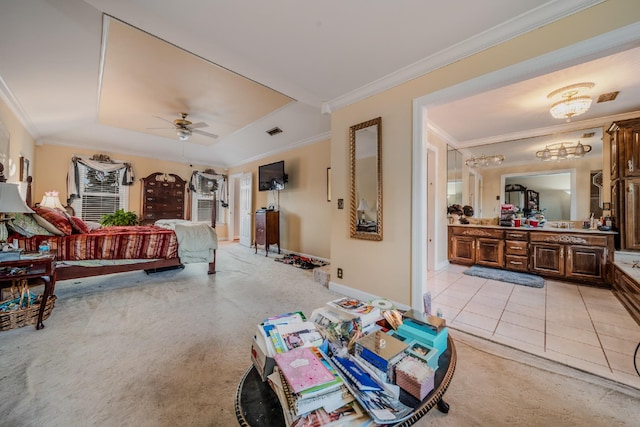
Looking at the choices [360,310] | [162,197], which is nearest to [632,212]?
[360,310]

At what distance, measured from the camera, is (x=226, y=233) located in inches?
304

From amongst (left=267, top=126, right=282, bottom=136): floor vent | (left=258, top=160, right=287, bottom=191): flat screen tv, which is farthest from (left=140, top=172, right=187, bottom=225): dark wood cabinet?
(left=267, top=126, right=282, bottom=136): floor vent

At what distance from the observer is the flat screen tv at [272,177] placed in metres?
5.41

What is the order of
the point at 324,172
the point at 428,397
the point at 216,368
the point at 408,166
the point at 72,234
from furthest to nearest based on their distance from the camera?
the point at 324,172, the point at 72,234, the point at 408,166, the point at 216,368, the point at 428,397

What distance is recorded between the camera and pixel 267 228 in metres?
5.40

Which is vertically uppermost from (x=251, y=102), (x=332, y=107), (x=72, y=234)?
(x=251, y=102)

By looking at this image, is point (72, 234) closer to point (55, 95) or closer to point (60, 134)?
point (55, 95)

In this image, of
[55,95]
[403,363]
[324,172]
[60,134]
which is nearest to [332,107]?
[324,172]

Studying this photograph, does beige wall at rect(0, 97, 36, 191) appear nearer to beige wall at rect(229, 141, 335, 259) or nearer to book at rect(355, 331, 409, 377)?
beige wall at rect(229, 141, 335, 259)

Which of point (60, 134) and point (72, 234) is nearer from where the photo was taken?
point (72, 234)

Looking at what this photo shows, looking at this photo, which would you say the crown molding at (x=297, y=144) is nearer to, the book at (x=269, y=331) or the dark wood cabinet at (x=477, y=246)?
the dark wood cabinet at (x=477, y=246)

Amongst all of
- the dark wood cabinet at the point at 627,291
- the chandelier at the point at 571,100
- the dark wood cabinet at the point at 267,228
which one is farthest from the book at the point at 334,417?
the dark wood cabinet at the point at 267,228

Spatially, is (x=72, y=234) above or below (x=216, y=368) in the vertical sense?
above

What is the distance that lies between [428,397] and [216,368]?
4.51 feet
